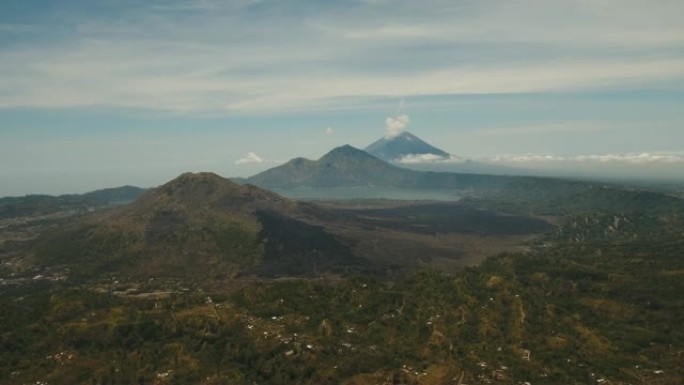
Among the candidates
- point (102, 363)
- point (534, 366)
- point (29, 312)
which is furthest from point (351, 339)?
point (29, 312)

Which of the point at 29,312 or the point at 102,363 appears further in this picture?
the point at 29,312

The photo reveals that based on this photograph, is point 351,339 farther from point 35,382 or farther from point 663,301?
point 663,301

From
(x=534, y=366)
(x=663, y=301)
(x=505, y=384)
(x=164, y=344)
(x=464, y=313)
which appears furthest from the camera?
(x=663, y=301)

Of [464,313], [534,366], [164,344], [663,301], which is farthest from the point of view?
[663,301]

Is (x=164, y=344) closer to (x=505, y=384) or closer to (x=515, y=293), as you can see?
(x=505, y=384)

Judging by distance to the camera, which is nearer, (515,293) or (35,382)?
(35,382)

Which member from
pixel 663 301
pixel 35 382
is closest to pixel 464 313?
pixel 663 301

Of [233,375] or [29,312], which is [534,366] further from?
[29,312]

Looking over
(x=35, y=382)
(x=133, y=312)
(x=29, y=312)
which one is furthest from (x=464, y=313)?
(x=29, y=312)

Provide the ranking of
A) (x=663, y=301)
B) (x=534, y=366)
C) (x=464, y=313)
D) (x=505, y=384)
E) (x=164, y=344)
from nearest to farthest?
(x=505, y=384) < (x=534, y=366) < (x=164, y=344) < (x=464, y=313) < (x=663, y=301)
